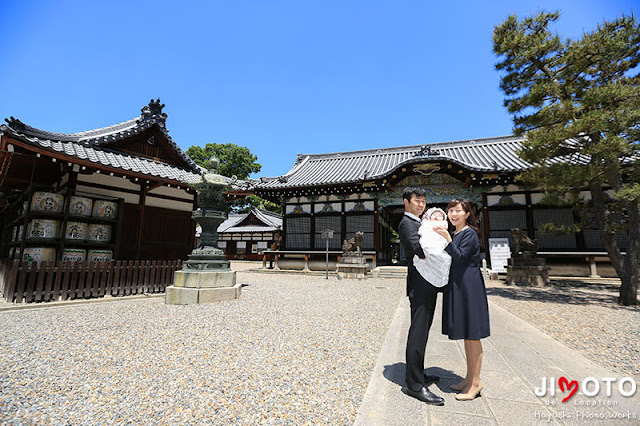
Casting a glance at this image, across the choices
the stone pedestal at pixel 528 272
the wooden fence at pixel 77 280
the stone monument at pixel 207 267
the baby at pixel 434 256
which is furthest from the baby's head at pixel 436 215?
the stone pedestal at pixel 528 272

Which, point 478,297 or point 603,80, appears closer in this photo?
point 478,297

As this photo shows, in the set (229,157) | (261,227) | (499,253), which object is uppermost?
(229,157)

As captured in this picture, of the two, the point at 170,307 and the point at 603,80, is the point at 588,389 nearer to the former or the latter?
the point at 170,307

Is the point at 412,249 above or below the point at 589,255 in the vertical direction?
above

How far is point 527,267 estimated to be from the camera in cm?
938

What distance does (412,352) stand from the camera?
2.25 m

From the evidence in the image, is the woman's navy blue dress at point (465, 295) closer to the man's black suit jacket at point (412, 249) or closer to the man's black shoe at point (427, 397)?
the man's black suit jacket at point (412, 249)

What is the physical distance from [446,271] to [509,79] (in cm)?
902

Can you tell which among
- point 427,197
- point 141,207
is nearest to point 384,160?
point 427,197

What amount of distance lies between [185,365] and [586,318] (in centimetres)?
695

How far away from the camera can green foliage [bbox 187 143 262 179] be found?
32812mm

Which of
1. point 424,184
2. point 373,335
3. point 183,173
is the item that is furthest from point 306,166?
point 373,335

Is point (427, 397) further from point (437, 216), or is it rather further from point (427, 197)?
point (427, 197)

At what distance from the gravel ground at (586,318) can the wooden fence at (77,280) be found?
347 inches
